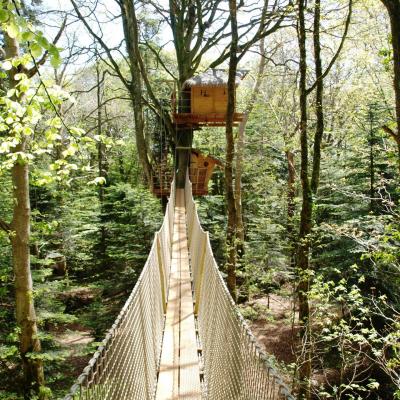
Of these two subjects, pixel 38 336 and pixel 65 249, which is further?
pixel 65 249

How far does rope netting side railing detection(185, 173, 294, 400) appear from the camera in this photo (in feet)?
6.36

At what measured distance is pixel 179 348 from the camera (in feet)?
14.0

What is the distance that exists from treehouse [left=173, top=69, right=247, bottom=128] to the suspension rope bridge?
35.5 feet

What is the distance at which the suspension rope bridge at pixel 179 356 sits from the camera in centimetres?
205

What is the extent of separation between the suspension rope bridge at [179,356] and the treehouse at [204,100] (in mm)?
10830

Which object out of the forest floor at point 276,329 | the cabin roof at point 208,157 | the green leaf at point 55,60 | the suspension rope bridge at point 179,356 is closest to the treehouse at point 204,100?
the cabin roof at point 208,157

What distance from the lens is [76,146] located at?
14.4 ft

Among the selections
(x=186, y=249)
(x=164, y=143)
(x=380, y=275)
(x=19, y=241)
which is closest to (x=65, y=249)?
(x=164, y=143)

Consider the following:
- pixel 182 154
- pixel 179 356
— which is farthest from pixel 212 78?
pixel 179 356

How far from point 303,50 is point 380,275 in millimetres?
5897

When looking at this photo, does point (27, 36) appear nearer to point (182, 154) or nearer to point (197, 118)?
point (197, 118)

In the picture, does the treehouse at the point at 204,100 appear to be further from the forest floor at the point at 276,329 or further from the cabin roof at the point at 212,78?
the forest floor at the point at 276,329

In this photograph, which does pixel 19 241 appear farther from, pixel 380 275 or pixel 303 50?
pixel 380 275

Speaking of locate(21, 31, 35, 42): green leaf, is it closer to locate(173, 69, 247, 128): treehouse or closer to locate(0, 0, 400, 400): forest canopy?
locate(0, 0, 400, 400): forest canopy
